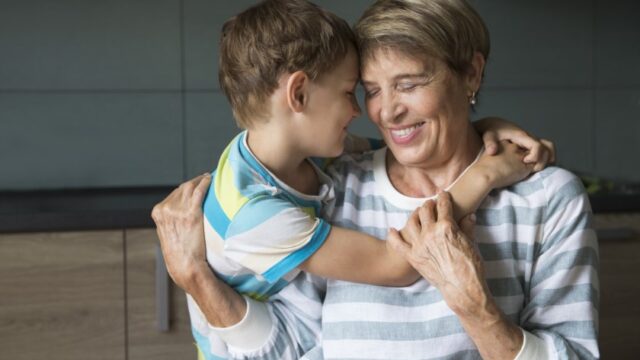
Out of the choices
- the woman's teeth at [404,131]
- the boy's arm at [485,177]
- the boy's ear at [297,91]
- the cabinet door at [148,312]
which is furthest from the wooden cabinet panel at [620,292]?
the boy's ear at [297,91]

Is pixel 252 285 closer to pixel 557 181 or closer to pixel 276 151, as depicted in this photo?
pixel 276 151

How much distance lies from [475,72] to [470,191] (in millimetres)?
233

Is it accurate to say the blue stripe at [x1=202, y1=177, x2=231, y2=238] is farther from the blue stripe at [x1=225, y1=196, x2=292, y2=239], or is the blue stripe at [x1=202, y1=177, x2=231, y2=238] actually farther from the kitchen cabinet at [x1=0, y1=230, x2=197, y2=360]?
the kitchen cabinet at [x1=0, y1=230, x2=197, y2=360]

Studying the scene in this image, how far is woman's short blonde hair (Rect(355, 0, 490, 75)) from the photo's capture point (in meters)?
1.56

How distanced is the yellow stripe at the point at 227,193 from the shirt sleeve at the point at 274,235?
14mm

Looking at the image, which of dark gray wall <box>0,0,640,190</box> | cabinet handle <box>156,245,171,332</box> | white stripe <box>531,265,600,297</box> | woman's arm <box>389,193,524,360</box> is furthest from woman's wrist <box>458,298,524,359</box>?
dark gray wall <box>0,0,640,190</box>

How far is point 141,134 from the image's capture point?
314cm

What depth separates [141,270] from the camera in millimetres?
2697

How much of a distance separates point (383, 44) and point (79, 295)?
1453 millimetres

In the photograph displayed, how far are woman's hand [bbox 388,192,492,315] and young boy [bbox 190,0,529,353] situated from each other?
31 millimetres

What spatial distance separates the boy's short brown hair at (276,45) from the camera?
153 cm

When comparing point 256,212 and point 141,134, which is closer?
point 256,212

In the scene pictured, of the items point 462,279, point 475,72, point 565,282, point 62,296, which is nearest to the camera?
point 462,279

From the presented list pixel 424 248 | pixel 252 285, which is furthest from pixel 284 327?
pixel 424 248
